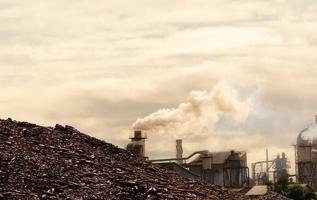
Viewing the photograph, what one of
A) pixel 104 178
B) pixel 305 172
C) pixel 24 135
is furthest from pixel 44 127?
pixel 305 172

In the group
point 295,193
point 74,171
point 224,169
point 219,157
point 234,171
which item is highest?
point 219,157

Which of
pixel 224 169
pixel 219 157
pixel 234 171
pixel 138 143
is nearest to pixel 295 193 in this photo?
pixel 138 143

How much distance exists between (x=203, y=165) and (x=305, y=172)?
104ft

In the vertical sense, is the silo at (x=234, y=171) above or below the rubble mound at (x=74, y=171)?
above

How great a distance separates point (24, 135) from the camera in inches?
712

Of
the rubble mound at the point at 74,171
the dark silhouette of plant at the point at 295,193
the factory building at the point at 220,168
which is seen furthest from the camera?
the factory building at the point at 220,168

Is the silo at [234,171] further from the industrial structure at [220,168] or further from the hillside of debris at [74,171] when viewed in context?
the hillside of debris at [74,171]

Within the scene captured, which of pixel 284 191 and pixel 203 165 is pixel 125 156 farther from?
pixel 203 165

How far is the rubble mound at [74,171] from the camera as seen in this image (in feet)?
46.3

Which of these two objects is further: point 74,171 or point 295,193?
point 295,193

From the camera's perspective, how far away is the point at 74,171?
51.1 feet

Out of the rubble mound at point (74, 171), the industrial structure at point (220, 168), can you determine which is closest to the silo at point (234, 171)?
the industrial structure at point (220, 168)

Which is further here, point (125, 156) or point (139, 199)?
point (125, 156)

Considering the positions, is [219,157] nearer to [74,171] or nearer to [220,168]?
[220,168]
